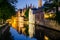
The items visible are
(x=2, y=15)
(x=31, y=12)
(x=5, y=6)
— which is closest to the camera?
(x=5, y=6)

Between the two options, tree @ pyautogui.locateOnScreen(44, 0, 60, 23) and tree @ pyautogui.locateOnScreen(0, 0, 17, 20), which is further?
tree @ pyautogui.locateOnScreen(44, 0, 60, 23)

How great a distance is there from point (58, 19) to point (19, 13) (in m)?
63.8

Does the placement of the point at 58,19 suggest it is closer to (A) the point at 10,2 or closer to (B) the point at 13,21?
(A) the point at 10,2

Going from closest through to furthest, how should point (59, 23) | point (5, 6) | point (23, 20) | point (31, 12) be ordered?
point (5, 6)
point (59, 23)
point (31, 12)
point (23, 20)

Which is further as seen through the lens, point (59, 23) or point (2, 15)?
point (59, 23)

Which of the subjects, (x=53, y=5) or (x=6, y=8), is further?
(x=53, y=5)

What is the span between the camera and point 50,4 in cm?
2420

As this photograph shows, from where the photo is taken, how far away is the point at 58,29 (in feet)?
69.3

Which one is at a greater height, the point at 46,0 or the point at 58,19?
the point at 46,0

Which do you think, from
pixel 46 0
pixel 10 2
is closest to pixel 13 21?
pixel 46 0

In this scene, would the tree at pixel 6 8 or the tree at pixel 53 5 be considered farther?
the tree at pixel 53 5

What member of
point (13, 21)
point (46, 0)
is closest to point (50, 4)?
point (46, 0)

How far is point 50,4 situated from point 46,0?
1.01 m

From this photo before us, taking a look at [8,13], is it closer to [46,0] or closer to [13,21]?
[46,0]
